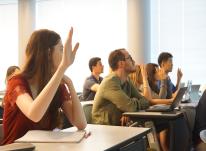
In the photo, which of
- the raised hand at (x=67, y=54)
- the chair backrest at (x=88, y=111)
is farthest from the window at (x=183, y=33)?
the raised hand at (x=67, y=54)

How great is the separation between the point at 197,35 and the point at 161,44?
2.03 feet

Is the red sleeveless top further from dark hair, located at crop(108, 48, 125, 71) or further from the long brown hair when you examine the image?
→ dark hair, located at crop(108, 48, 125, 71)

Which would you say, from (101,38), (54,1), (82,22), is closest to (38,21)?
(54,1)

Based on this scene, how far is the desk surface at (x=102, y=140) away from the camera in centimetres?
158

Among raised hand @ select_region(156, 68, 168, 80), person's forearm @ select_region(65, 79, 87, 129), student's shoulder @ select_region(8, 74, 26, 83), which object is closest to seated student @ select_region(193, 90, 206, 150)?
person's forearm @ select_region(65, 79, 87, 129)

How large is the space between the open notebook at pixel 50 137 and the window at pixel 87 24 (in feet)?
14.8

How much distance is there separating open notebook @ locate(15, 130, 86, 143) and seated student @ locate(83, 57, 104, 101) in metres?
3.17

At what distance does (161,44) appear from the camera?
6.09 metres

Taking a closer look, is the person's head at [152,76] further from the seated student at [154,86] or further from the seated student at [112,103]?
the seated student at [112,103]

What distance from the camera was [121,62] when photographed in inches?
139

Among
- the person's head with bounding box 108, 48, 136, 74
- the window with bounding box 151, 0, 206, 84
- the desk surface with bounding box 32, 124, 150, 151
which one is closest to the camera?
the desk surface with bounding box 32, 124, 150, 151

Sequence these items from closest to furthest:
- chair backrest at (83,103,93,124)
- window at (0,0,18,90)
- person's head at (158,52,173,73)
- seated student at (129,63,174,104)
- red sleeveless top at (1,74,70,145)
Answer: red sleeveless top at (1,74,70,145) < chair backrest at (83,103,93,124) < seated student at (129,63,174,104) < person's head at (158,52,173,73) < window at (0,0,18,90)

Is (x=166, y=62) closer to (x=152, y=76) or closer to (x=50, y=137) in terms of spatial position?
(x=152, y=76)

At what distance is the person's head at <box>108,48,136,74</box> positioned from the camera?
353cm
